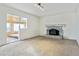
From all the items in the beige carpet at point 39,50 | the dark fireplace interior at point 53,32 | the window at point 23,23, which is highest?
the window at point 23,23

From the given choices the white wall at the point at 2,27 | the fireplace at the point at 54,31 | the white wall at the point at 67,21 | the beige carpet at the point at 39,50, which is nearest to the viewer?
the beige carpet at the point at 39,50

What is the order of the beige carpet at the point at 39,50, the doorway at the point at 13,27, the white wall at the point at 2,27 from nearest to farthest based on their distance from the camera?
the beige carpet at the point at 39,50 → the white wall at the point at 2,27 → the doorway at the point at 13,27

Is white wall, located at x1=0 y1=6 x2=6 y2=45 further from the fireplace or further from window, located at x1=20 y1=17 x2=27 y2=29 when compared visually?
the fireplace

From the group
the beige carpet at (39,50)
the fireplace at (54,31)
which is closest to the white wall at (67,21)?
the fireplace at (54,31)

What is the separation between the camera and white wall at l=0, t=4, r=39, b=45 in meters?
5.34

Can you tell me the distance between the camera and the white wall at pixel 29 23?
5.34 metres

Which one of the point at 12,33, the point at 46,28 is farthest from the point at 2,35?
the point at 46,28

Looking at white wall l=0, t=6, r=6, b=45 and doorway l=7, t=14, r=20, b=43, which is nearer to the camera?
white wall l=0, t=6, r=6, b=45

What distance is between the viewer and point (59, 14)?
9000 mm

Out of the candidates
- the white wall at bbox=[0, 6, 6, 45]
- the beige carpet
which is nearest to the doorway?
the white wall at bbox=[0, 6, 6, 45]

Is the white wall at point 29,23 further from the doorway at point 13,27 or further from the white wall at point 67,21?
the white wall at point 67,21

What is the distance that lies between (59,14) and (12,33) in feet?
15.6

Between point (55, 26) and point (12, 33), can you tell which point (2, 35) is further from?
point (55, 26)

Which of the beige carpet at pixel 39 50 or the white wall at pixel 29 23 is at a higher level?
the white wall at pixel 29 23
